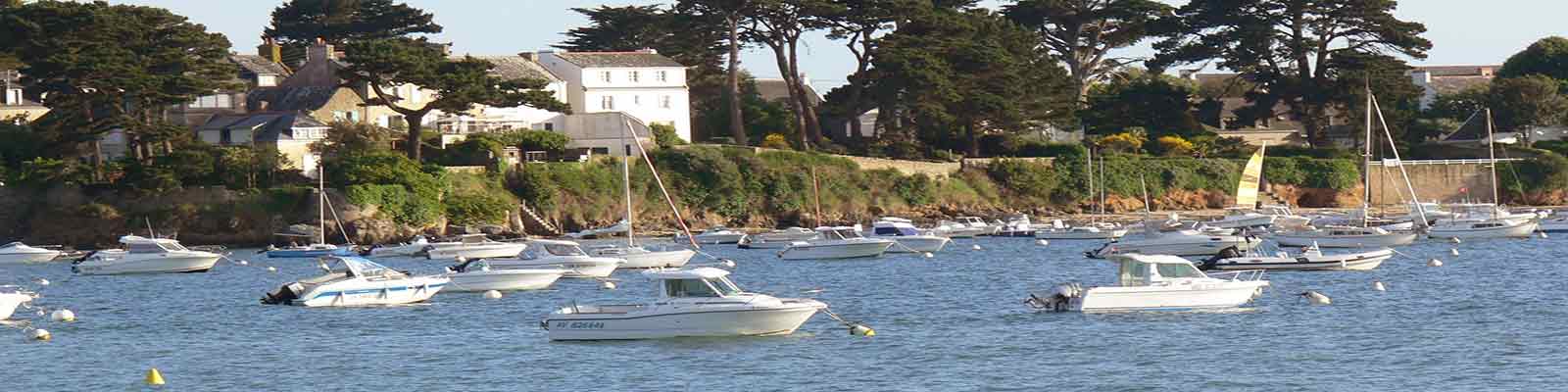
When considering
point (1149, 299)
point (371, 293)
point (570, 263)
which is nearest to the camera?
point (1149, 299)

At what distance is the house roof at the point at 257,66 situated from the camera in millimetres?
118625

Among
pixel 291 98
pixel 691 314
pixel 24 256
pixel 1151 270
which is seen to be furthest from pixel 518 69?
pixel 691 314

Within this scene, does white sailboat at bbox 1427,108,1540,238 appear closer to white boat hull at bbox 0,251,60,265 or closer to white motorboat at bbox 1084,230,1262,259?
white motorboat at bbox 1084,230,1262,259

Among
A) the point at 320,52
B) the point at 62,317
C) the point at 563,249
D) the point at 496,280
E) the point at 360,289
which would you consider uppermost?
the point at 320,52

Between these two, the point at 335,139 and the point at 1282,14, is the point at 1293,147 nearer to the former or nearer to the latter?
the point at 1282,14

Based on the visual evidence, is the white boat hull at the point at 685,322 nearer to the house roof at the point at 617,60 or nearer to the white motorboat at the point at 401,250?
the white motorboat at the point at 401,250

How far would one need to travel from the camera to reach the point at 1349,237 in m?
84.4

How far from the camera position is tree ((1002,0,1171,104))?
429 feet

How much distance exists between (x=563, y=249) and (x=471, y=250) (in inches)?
506

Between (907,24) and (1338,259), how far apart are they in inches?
2035

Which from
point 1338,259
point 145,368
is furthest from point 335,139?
point 145,368

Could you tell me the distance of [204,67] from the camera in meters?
104

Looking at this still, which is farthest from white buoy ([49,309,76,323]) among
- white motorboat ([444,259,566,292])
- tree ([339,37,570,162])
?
tree ([339,37,570,162])

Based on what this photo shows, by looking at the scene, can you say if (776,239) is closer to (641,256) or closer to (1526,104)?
(641,256)
